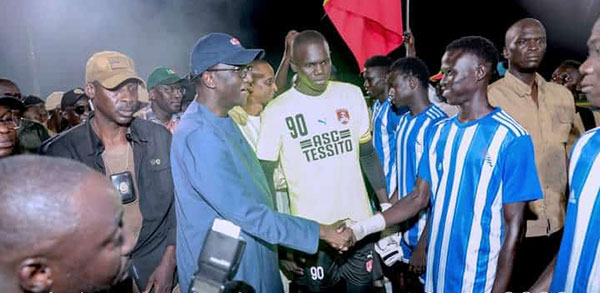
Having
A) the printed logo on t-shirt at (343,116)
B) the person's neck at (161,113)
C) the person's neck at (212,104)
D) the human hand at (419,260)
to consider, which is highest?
the person's neck at (212,104)

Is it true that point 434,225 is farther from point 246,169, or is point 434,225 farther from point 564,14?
point 564,14

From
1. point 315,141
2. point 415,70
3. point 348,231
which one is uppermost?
point 415,70

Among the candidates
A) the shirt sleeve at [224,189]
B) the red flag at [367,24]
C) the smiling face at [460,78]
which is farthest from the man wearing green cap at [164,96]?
the smiling face at [460,78]

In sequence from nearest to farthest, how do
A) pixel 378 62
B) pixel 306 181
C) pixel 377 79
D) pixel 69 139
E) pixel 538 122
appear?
pixel 69 139 → pixel 306 181 → pixel 538 122 → pixel 378 62 → pixel 377 79

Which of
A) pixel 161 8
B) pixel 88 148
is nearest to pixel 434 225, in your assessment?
pixel 88 148

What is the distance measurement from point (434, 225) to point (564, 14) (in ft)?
31.9

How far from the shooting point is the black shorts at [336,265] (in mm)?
3557

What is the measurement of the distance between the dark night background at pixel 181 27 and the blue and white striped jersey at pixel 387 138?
557 centimetres

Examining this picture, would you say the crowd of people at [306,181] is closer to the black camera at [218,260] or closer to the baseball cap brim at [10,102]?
the baseball cap brim at [10,102]

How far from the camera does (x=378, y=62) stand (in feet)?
19.2

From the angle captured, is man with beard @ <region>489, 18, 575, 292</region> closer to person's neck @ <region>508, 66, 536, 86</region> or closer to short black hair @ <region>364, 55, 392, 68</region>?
person's neck @ <region>508, 66, 536, 86</region>

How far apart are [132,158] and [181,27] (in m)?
8.25

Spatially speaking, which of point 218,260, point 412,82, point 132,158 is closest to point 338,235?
point 132,158

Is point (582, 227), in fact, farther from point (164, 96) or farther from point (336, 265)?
point (164, 96)
